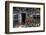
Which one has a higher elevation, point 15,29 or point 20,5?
point 20,5

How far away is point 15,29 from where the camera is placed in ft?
4.68

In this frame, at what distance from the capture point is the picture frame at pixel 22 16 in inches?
55.5

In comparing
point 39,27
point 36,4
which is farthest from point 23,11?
point 39,27

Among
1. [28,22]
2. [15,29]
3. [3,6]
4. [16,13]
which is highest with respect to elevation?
[3,6]

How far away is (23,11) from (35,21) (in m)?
0.25

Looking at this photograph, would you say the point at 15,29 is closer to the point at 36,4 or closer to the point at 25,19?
the point at 25,19

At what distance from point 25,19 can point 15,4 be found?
0.91 feet

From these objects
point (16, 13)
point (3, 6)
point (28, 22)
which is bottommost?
point (28, 22)

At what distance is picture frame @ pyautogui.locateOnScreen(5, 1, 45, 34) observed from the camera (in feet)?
4.62

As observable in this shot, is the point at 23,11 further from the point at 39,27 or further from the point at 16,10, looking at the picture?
the point at 39,27

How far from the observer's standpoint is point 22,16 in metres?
1.46

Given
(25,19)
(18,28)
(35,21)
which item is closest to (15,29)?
(18,28)

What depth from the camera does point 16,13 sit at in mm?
1438

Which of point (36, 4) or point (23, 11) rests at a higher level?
point (36, 4)
